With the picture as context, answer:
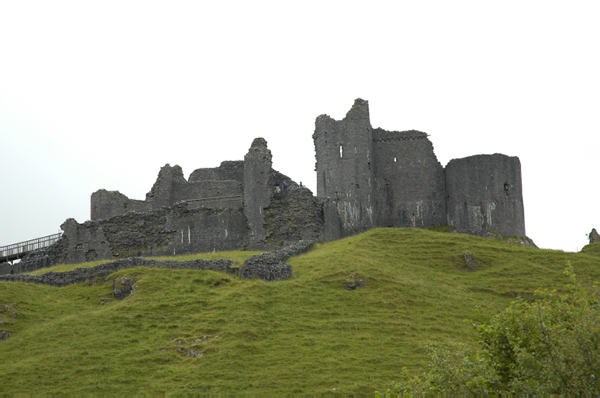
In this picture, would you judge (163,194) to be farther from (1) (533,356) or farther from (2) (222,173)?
(1) (533,356)

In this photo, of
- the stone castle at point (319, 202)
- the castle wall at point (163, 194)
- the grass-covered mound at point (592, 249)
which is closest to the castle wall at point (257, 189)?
the stone castle at point (319, 202)

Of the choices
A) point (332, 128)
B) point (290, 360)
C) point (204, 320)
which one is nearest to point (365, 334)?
point (290, 360)

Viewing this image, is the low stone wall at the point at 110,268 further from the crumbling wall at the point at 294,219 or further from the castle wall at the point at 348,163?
the castle wall at the point at 348,163

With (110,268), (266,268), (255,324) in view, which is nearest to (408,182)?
(266,268)

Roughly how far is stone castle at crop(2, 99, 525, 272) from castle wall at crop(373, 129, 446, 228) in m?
0.09

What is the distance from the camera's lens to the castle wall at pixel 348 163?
54.9 meters

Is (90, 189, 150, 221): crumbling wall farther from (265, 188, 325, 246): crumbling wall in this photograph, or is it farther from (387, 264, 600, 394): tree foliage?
(387, 264, 600, 394): tree foliage

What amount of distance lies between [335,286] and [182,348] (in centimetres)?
937

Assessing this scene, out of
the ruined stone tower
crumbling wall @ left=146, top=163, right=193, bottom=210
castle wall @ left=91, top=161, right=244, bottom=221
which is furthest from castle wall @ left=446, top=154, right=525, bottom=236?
crumbling wall @ left=146, top=163, right=193, bottom=210

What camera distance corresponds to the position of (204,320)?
89.5 feet

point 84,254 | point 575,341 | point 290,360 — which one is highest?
point 84,254

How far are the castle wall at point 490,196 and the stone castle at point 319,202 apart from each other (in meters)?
0.08

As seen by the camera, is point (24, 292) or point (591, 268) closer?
point (24, 292)

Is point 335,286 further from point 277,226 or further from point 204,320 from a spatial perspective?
point 277,226
